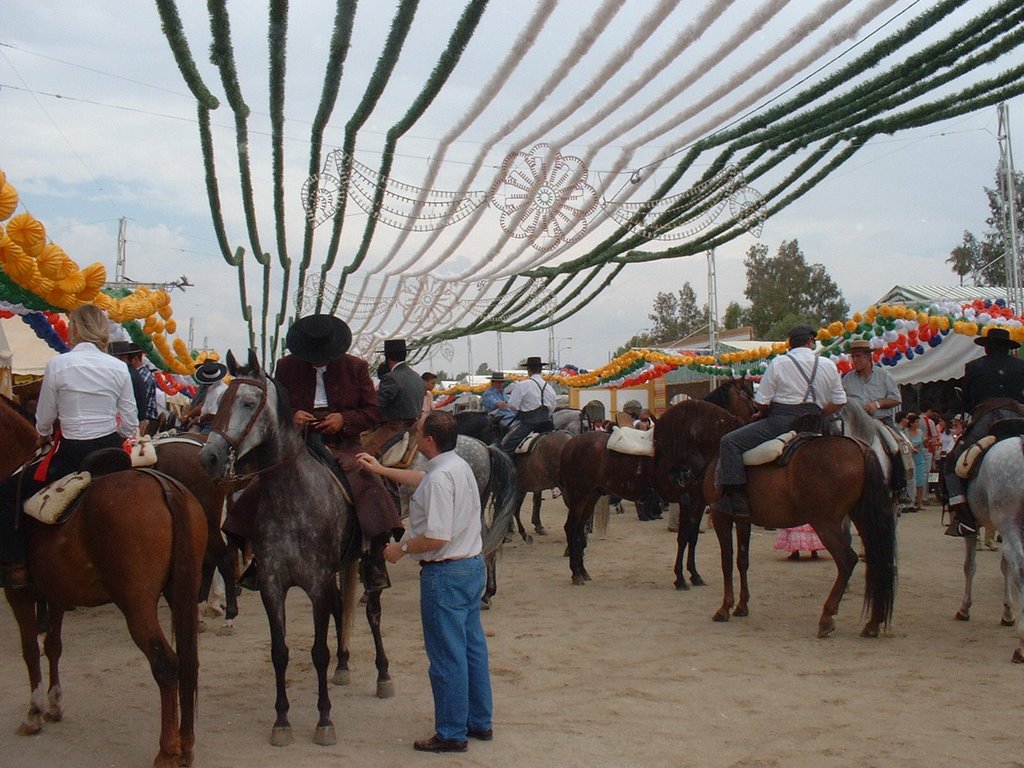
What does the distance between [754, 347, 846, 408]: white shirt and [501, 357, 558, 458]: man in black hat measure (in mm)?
5085

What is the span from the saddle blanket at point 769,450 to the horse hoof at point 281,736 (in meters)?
4.28

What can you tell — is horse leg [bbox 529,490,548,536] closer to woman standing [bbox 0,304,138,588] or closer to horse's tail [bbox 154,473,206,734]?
woman standing [bbox 0,304,138,588]

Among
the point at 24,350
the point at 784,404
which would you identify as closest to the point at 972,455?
the point at 784,404

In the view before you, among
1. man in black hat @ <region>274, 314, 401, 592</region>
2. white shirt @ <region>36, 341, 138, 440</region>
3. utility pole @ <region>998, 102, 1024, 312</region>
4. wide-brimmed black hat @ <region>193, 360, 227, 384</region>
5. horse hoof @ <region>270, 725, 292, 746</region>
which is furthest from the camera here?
utility pole @ <region>998, 102, 1024, 312</region>

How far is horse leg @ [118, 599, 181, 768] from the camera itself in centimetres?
443

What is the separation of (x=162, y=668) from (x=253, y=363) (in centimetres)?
160

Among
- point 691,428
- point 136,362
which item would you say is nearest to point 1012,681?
point 691,428

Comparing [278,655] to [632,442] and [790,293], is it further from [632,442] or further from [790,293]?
[790,293]

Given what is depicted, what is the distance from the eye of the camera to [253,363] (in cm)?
509

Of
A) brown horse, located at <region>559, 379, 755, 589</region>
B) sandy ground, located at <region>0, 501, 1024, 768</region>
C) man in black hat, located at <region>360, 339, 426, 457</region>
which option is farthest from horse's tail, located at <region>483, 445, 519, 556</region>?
brown horse, located at <region>559, 379, 755, 589</region>

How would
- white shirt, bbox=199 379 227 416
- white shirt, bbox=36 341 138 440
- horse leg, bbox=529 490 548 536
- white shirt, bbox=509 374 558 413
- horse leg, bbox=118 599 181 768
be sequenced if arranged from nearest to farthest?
1. horse leg, bbox=118 599 181 768
2. white shirt, bbox=36 341 138 440
3. white shirt, bbox=199 379 227 416
4. white shirt, bbox=509 374 558 413
5. horse leg, bbox=529 490 548 536

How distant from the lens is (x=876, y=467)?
23.5 feet

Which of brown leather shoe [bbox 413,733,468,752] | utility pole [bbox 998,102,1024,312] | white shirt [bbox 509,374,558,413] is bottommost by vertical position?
brown leather shoe [bbox 413,733,468,752]

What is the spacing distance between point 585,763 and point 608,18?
5629 mm
